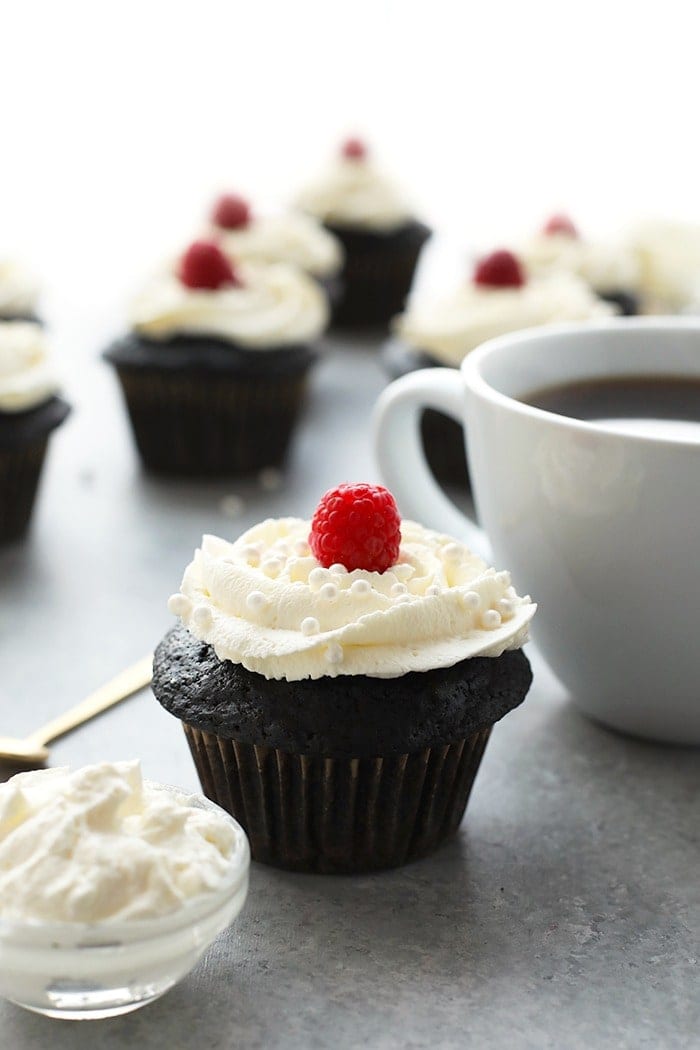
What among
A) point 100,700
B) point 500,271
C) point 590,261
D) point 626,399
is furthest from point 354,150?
point 100,700

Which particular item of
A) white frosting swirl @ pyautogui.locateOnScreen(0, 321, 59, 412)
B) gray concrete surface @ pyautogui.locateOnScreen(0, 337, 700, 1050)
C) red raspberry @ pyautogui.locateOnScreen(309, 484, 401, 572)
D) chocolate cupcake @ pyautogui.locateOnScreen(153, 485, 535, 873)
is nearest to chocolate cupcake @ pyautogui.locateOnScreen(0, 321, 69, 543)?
white frosting swirl @ pyautogui.locateOnScreen(0, 321, 59, 412)

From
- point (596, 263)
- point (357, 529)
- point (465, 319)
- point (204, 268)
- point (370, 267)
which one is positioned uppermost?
point (357, 529)

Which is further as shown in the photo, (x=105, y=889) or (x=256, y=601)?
(x=256, y=601)

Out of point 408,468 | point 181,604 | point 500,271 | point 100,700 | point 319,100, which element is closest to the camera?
point 181,604

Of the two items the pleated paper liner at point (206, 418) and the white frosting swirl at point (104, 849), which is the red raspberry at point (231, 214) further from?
the white frosting swirl at point (104, 849)

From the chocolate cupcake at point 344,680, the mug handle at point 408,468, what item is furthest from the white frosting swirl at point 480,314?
the chocolate cupcake at point 344,680

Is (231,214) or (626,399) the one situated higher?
(626,399)

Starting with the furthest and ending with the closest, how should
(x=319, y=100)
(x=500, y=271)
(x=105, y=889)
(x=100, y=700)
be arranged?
(x=319, y=100) < (x=500, y=271) < (x=100, y=700) < (x=105, y=889)

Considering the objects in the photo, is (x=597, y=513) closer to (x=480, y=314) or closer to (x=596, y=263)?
(x=480, y=314)
